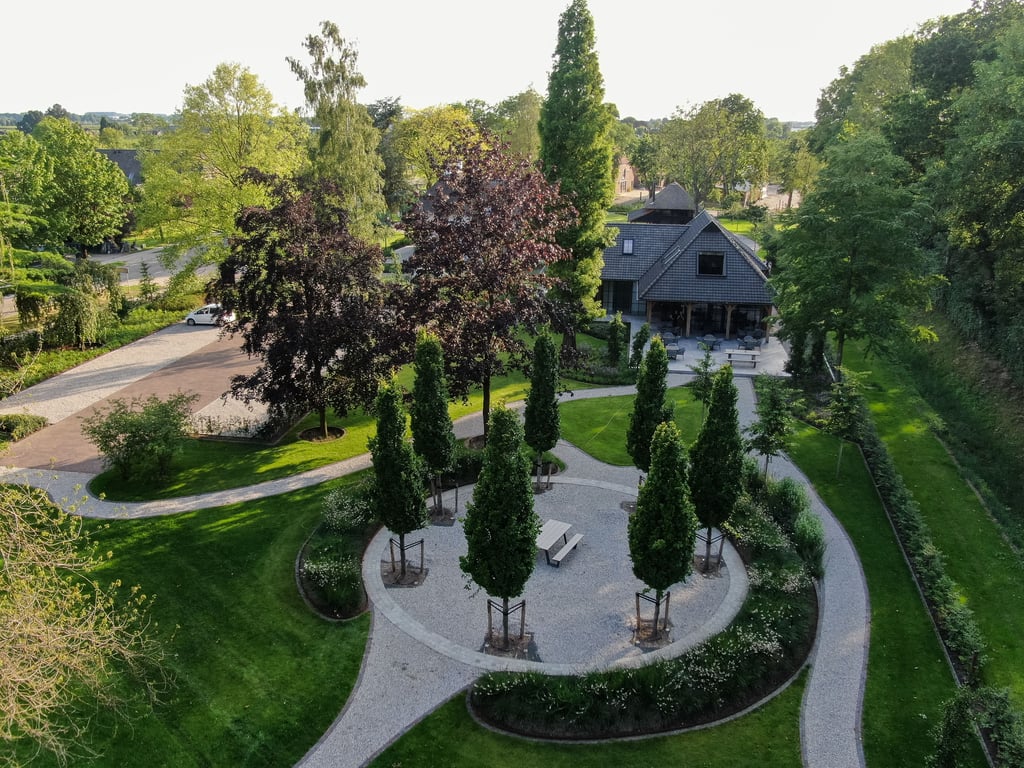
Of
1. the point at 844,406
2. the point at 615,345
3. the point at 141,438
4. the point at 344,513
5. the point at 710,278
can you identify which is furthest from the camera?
the point at 710,278

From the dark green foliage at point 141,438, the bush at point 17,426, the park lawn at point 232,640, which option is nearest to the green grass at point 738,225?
the dark green foliage at point 141,438

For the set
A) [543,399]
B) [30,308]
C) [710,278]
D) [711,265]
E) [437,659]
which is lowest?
[437,659]

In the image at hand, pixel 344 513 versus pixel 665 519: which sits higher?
pixel 665 519

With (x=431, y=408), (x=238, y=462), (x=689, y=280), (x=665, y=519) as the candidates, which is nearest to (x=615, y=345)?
(x=689, y=280)

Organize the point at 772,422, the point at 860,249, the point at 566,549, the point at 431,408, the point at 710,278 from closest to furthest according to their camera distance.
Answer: the point at 566,549 → the point at 431,408 → the point at 772,422 → the point at 860,249 → the point at 710,278

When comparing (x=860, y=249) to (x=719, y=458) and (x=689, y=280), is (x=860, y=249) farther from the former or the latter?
(x=719, y=458)

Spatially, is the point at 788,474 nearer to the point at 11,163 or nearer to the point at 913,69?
the point at 913,69

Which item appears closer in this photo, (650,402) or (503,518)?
(503,518)
